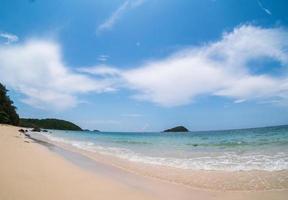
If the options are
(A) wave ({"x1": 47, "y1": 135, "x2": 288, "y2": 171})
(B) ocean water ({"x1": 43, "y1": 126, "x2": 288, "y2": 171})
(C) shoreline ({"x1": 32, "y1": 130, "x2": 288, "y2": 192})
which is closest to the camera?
(C) shoreline ({"x1": 32, "y1": 130, "x2": 288, "y2": 192})

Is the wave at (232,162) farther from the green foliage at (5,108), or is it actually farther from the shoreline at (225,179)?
the green foliage at (5,108)

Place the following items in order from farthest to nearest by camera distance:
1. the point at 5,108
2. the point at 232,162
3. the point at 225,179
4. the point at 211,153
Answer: the point at 5,108
the point at 211,153
the point at 232,162
the point at 225,179

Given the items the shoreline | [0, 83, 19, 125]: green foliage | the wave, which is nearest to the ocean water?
the wave

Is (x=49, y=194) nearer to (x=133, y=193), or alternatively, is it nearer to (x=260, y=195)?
(x=133, y=193)

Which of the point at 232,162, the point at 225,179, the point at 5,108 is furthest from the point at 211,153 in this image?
the point at 5,108

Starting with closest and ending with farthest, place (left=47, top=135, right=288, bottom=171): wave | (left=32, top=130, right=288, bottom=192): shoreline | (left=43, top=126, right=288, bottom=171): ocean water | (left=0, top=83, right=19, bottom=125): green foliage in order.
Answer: (left=32, top=130, right=288, bottom=192): shoreline, (left=47, top=135, right=288, bottom=171): wave, (left=43, top=126, right=288, bottom=171): ocean water, (left=0, top=83, right=19, bottom=125): green foliage

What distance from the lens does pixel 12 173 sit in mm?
6844

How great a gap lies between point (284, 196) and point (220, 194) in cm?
146

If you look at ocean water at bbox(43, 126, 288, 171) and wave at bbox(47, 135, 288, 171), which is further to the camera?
ocean water at bbox(43, 126, 288, 171)

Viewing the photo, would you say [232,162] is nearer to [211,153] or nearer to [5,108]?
[211,153]

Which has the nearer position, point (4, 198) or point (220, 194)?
point (4, 198)

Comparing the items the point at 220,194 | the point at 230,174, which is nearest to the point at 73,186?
the point at 220,194

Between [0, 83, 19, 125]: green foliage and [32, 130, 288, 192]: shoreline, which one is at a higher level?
[0, 83, 19, 125]: green foliage

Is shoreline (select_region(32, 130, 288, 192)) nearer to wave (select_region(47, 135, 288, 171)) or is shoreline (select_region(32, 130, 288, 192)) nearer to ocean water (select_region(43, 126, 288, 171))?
wave (select_region(47, 135, 288, 171))
